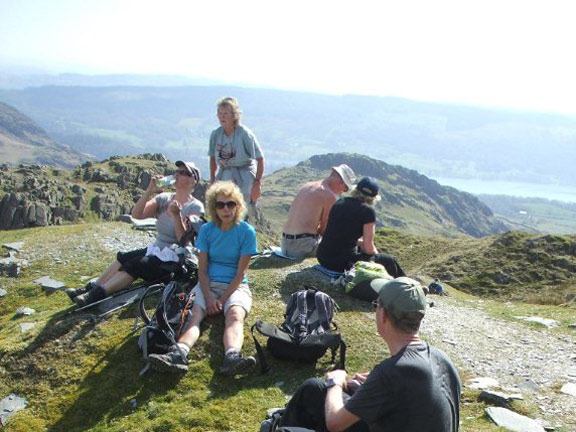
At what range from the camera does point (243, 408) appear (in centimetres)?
970

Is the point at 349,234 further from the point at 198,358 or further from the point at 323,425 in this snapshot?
the point at 323,425

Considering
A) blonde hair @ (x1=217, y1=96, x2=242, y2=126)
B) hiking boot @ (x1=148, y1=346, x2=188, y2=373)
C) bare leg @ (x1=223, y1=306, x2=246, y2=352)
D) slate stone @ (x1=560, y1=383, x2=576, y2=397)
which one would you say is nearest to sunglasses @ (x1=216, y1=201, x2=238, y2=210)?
bare leg @ (x1=223, y1=306, x2=246, y2=352)

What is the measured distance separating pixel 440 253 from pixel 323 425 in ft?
139

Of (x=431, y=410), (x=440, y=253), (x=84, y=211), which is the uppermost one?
(x=431, y=410)

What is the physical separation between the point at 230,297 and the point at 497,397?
5.97 metres

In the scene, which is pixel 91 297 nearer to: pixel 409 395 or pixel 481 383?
pixel 481 383

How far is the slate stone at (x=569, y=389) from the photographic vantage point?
10789 millimetres

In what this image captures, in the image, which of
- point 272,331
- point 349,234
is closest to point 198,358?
point 272,331

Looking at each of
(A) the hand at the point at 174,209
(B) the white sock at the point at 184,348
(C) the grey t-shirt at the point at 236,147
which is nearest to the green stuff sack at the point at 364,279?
(A) the hand at the point at 174,209

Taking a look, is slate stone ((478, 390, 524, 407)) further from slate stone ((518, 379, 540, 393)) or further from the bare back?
the bare back

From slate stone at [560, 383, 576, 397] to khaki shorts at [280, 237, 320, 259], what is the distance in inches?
350

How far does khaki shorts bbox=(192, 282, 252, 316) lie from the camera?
11766mm

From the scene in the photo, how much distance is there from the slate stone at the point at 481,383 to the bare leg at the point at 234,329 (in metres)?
4.94

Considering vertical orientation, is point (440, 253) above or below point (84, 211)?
above
